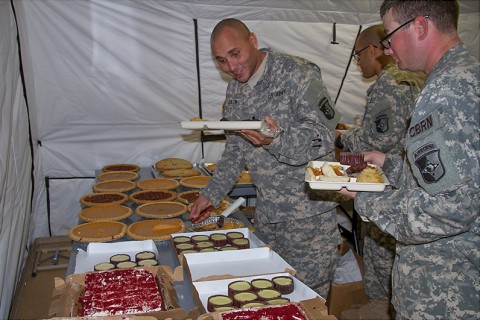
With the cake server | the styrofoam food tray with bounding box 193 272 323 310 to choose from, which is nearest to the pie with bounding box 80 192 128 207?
the cake server

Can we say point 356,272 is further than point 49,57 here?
No

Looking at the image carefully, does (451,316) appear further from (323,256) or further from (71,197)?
(71,197)

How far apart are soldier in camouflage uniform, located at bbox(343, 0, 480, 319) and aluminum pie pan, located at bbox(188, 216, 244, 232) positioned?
1.06 metres

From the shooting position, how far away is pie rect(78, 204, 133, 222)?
289cm

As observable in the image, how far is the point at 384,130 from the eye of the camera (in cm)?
330

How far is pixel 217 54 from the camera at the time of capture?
2.52 metres

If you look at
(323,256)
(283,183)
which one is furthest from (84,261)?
(323,256)

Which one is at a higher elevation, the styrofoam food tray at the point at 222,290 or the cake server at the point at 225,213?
the cake server at the point at 225,213

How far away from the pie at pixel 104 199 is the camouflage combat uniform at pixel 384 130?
5.94 ft

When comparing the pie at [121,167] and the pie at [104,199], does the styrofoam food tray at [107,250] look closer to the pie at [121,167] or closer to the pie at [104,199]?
the pie at [104,199]

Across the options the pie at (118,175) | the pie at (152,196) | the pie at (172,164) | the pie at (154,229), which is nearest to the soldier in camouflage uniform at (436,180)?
the pie at (154,229)

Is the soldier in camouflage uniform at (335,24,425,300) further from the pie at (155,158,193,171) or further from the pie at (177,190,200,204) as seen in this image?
the pie at (155,158,193,171)

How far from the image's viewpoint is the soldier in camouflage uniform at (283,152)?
245 centimetres

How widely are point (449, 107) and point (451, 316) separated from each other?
0.79m
